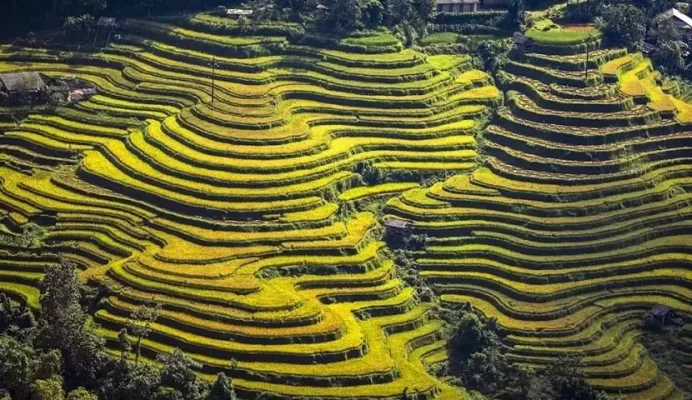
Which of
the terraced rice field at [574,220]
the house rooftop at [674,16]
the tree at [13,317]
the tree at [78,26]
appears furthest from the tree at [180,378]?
the house rooftop at [674,16]

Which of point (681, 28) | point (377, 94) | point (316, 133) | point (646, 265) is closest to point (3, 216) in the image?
→ point (316, 133)

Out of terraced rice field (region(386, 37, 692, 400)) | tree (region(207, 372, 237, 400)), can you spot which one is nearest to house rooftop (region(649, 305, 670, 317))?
terraced rice field (region(386, 37, 692, 400))

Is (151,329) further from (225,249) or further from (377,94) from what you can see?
(377,94)

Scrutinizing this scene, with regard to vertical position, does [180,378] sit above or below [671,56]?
below

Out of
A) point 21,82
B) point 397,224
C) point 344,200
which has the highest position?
point 21,82

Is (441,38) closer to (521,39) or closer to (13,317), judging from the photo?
(521,39)

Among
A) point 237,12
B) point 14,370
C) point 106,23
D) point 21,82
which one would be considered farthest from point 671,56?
point 14,370

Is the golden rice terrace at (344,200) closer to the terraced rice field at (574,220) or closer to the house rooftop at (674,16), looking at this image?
the terraced rice field at (574,220)
